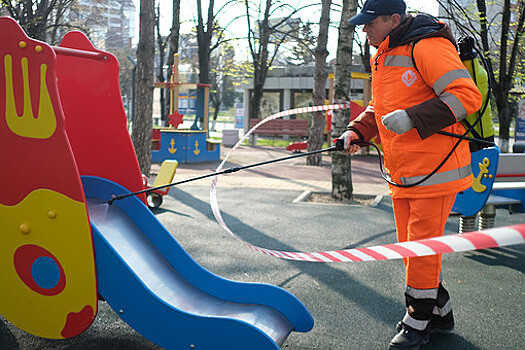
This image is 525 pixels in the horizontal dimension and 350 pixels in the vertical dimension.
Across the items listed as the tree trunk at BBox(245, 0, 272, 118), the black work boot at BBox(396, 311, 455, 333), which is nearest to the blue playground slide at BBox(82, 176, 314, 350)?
the black work boot at BBox(396, 311, 455, 333)

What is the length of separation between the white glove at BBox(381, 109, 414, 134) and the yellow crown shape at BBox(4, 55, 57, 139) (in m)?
1.72

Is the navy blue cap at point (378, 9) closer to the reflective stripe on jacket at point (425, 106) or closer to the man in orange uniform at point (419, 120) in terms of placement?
the man in orange uniform at point (419, 120)

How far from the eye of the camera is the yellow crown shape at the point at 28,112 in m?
2.73

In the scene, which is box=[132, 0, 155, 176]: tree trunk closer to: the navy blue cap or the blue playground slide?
the blue playground slide

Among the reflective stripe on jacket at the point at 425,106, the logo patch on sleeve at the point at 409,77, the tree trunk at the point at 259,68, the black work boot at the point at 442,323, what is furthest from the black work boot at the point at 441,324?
the tree trunk at the point at 259,68

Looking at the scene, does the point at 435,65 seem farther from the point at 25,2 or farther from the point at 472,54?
the point at 25,2

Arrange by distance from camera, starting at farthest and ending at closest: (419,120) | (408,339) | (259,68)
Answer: (259,68) → (408,339) → (419,120)

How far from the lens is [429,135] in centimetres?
280

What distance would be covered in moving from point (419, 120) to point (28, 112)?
2.01 metres

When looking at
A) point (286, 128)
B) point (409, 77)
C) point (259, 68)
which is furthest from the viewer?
point (259, 68)

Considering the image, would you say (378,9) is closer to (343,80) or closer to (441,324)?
(441,324)

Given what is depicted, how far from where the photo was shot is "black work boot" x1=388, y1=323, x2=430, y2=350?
308cm

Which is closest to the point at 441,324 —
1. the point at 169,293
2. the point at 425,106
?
the point at 425,106

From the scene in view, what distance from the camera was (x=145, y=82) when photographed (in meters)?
10.5
